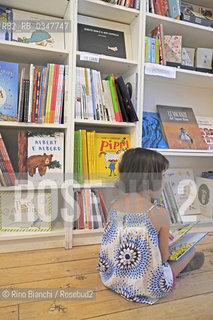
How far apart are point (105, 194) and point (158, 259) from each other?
67cm

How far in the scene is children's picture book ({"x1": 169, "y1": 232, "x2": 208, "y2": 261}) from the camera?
1.06m

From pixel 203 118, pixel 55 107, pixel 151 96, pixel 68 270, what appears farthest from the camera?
pixel 203 118

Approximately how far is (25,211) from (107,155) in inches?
22.5

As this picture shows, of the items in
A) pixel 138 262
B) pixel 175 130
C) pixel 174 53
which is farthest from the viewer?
pixel 175 130

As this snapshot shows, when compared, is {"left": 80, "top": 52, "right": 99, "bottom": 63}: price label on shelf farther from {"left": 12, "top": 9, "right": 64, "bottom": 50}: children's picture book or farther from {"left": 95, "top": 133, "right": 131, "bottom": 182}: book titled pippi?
{"left": 95, "top": 133, "right": 131, "bottom": 182}: book titled pippi

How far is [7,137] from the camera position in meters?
1.50

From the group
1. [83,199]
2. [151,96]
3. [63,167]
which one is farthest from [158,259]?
[151,96]

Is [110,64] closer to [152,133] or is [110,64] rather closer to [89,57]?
[89,57]

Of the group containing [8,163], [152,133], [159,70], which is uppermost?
[159,70]

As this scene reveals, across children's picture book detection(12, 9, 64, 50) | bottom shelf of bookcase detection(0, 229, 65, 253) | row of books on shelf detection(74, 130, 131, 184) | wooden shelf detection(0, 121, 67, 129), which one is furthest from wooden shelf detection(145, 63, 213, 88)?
bottom shelf of bookcase detection(0, 229, 65, 253)

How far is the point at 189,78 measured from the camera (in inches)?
68.5

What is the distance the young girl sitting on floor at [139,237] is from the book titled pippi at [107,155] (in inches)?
20.3

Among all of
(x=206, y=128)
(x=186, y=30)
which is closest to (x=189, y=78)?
(x=186, y=30)

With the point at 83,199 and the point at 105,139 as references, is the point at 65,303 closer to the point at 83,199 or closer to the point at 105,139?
the point at 83,199
